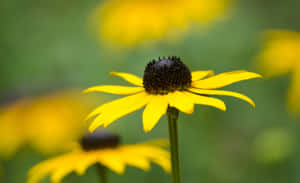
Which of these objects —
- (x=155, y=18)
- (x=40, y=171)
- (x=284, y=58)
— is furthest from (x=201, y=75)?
(x=155, y=18)

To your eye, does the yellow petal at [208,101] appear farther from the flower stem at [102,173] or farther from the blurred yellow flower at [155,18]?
the blurred yellow flower at [155,18]

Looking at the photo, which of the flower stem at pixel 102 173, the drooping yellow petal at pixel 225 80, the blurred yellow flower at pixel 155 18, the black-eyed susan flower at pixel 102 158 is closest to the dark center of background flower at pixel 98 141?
the black-eyed susan flower at pixel 102 158

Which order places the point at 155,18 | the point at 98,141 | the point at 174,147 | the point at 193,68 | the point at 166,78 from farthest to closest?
the point at 155,18, the point at 193,68, the point at 98,141, the point at 166,78, the point at 174,147

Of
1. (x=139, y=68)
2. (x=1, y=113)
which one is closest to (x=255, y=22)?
(x=139, y=68)

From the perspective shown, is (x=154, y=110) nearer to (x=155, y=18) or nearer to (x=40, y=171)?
(x=40, y=171)

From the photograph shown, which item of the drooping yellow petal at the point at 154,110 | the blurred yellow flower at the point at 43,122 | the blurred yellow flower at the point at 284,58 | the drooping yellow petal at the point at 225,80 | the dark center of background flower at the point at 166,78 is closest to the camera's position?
the drooping yellow petal at the point at 154,110
